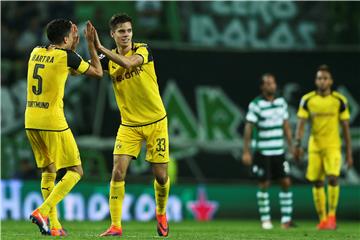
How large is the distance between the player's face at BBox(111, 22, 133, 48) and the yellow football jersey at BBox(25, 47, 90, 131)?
0.53 metres

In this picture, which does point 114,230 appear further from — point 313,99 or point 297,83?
point 297,83

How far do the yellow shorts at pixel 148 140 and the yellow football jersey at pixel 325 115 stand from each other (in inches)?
179

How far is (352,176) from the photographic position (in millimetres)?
20406

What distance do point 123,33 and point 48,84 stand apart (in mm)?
978

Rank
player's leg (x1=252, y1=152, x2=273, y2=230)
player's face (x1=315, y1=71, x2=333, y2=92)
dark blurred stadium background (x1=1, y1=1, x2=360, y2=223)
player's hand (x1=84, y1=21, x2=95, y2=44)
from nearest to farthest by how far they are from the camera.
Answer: player's hand (x1=84, y1=21, x2=95, y2=44) < player's face (x1=315, y1=71, x2=333, y2=92) < player's leg (x1=252, y1=152, x2=273, y2=230) < dark blurred stadium background (x1=1, y1=1, x2=360, y2=223)

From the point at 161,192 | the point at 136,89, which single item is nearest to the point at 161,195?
the point at 161,192

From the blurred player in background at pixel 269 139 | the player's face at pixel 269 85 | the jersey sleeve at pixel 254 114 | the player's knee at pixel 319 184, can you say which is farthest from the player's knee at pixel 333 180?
the player's face at pixel 269 85

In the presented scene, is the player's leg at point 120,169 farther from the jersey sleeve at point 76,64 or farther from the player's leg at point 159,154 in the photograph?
the jersey sleeve at point 76,64

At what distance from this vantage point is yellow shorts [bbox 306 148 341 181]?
49.3ft

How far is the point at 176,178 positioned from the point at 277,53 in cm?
324

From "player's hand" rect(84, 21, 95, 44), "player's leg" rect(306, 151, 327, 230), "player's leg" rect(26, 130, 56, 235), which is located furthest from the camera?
"player's leg" rect(306, 151, 327, 230)

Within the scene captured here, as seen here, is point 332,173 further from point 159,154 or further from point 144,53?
point 144,53

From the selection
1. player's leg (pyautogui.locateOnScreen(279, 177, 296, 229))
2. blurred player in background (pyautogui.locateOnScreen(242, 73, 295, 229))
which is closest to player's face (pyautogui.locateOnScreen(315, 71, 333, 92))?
blurred player in background (pyautogui.locateOnScreen(242, 73, 295, 229))

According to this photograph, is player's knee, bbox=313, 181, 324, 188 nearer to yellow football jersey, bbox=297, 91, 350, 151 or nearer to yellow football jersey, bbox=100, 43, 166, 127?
yellow football jersey, bbox=297, 91, 350, 151
